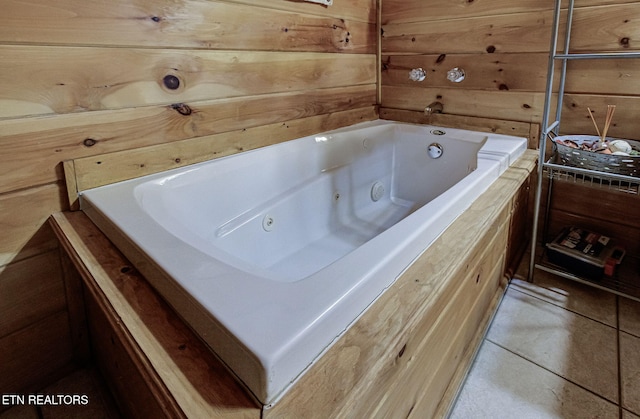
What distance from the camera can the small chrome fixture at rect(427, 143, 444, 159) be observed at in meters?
1.85

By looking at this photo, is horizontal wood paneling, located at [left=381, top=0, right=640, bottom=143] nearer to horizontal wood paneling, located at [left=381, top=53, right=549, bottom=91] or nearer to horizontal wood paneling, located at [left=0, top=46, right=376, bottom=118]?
horizontal wood paneling, located at [left=381, top=53, right=549, bottom=91]

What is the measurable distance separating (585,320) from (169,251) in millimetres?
1461

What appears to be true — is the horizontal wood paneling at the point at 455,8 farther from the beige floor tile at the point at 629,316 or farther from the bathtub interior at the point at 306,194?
the beige floor tile at the point at 629,316

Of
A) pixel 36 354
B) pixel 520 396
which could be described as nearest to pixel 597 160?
pixel 520 396

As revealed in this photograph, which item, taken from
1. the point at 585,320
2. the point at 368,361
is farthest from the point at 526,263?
the point at 368,361

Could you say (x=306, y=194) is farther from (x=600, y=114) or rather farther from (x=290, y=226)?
(x=600, y=114)

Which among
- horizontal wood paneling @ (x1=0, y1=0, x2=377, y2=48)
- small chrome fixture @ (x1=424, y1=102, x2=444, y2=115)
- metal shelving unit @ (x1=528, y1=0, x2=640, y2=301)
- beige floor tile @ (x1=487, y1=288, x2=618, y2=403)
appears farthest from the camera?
small chrome fixture @ (x1=424, y1=102, x2=444, y2=115)

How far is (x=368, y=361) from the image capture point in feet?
1.88

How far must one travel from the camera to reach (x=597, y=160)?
1.32 meters

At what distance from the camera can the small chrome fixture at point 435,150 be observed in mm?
1852

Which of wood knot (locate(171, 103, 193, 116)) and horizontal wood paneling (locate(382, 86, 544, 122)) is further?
horizontal wood paneling (locate(382, 86, 544, 122))

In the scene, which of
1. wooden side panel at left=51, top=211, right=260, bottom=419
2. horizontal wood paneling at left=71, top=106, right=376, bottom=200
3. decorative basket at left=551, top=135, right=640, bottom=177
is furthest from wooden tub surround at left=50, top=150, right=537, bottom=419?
decorative basket at left=551, top=135, right=640, bottom=177

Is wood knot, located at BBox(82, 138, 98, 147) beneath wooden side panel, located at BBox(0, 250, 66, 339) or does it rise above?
above

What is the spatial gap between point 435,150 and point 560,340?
3.09 feet
